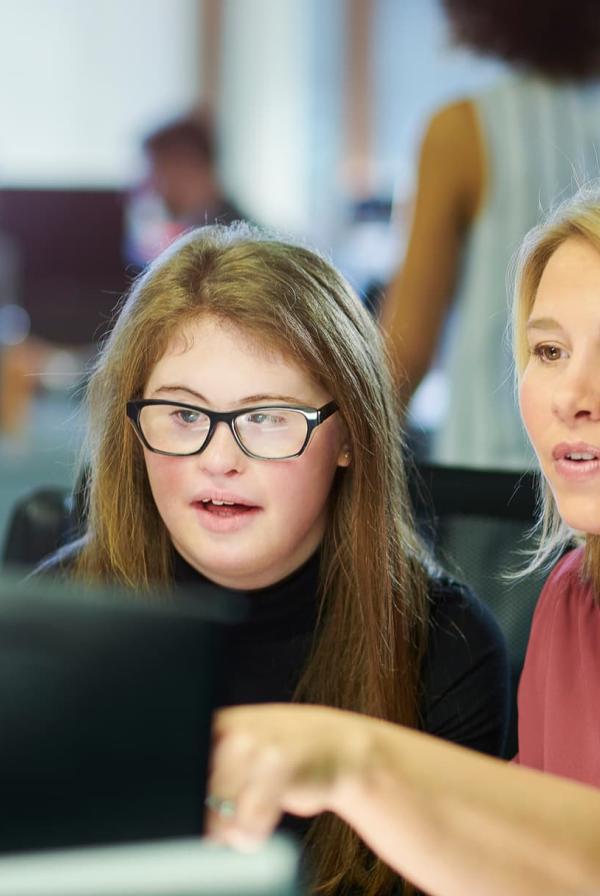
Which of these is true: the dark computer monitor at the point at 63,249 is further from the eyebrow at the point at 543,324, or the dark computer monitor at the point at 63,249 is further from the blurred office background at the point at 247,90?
the eyebrow at the point at 543,324

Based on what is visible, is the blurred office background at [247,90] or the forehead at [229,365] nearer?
the forehead at [229,365]

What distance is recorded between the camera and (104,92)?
275 inches

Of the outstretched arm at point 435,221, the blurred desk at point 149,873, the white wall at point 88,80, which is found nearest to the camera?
the blurred desk at point 149,873

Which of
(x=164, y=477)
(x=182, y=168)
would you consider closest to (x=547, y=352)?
(x=164, y=477)

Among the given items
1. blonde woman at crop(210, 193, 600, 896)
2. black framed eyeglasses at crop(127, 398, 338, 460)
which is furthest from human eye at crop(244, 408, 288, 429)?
blonde woman at crop(210, 193, 600, 896)

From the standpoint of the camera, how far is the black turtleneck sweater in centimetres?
123

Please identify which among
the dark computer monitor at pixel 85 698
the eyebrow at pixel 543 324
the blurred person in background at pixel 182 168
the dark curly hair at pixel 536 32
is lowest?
the dark computer monitor at pixel 85 698

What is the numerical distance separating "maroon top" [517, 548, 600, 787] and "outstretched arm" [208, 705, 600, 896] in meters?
0.33

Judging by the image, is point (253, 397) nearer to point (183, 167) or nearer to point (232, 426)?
point (232, 426)

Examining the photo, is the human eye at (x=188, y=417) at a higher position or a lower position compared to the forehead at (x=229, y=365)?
lower

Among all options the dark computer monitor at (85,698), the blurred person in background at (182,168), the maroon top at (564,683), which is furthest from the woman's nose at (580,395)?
the blurred person in background at (182,168)

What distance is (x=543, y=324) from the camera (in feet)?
3.51

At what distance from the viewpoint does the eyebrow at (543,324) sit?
1058mm

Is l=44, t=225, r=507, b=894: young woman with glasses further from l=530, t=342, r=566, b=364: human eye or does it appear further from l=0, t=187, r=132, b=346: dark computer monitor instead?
l=0, t=187, r=132, b=346: dark computer monitor
